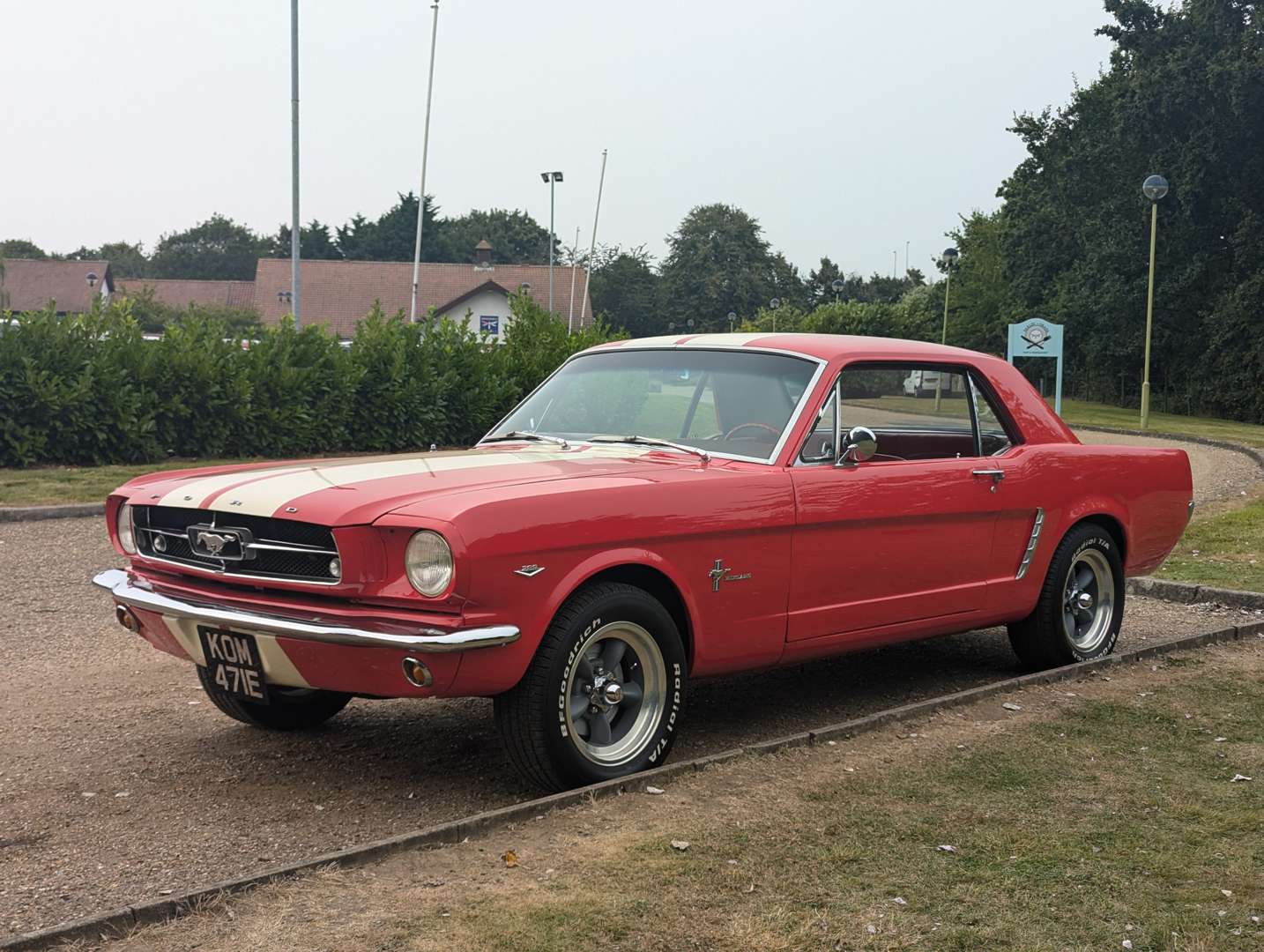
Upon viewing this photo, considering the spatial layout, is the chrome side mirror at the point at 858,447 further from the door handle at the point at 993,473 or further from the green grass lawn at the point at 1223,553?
the green grass lawn at the point at 1223,553

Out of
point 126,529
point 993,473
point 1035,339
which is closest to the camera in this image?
point 126,529

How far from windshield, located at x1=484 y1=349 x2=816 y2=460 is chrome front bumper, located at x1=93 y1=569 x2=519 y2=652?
5.45 feet

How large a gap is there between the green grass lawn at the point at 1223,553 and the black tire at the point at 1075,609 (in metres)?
2.35

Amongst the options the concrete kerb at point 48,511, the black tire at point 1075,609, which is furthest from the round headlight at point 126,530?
the concrete kerb at point 48,511

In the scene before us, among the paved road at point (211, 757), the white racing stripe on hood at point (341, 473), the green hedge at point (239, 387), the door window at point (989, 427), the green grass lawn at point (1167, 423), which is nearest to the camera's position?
the paved road at point (211, 757)

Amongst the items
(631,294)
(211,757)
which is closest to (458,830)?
(211,757)

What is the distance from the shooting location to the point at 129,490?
17.8 ft

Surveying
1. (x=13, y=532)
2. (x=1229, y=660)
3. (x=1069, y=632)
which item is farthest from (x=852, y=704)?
(x=13, y=532)

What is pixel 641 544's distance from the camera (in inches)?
193

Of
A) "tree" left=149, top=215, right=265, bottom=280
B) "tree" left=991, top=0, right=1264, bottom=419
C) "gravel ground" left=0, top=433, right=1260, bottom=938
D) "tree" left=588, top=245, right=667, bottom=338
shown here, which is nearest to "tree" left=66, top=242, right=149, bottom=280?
"tree" left=149, top=215, right=265, bottom=280

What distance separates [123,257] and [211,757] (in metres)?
127

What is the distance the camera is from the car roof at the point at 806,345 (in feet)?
20.0

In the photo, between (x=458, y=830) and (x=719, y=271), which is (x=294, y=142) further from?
(x=719, y=271)

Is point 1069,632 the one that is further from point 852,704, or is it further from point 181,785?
point 181,785
